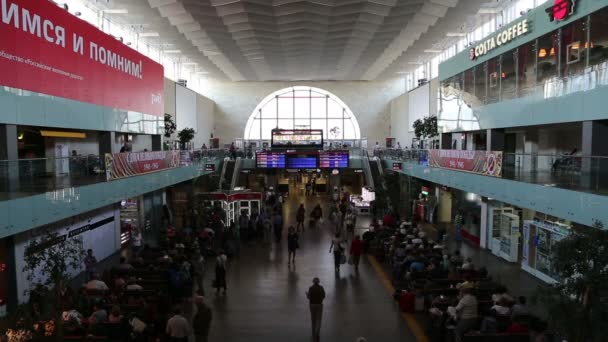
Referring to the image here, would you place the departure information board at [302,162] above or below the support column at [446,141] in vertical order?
below

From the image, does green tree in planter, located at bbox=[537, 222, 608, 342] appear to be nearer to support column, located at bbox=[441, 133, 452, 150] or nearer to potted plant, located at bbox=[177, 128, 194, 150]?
support column, located at bbox=[441, 133, 452, 150]

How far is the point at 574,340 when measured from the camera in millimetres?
5875

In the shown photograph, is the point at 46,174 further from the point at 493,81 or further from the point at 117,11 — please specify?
the point at 493,81

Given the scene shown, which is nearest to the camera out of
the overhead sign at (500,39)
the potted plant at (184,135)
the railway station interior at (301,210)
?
the railway station interior at (301,210)

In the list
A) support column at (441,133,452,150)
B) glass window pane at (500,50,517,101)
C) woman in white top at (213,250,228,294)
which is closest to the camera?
woman in white top at (213,250,228,294)

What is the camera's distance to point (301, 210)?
966 inches

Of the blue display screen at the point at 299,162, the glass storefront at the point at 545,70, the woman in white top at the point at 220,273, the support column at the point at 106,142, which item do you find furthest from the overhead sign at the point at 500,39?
the support column at the point at 106,142

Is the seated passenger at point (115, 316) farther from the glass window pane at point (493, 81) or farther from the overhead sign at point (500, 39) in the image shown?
the glass window pane at point (493, 81)

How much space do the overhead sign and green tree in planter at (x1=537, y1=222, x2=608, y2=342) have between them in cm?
1249

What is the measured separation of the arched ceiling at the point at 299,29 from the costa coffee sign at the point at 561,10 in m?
8.35

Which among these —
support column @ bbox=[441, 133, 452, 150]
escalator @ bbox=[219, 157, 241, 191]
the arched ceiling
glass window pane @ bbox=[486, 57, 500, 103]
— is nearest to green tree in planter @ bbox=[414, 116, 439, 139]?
support column @ bbox=[441, 133, 452, 150]

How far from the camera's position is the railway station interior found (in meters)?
9.70

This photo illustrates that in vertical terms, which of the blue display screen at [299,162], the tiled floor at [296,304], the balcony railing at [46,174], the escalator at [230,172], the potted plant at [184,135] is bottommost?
the tiled floor at [296,304]

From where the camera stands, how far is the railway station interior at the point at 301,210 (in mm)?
9703
